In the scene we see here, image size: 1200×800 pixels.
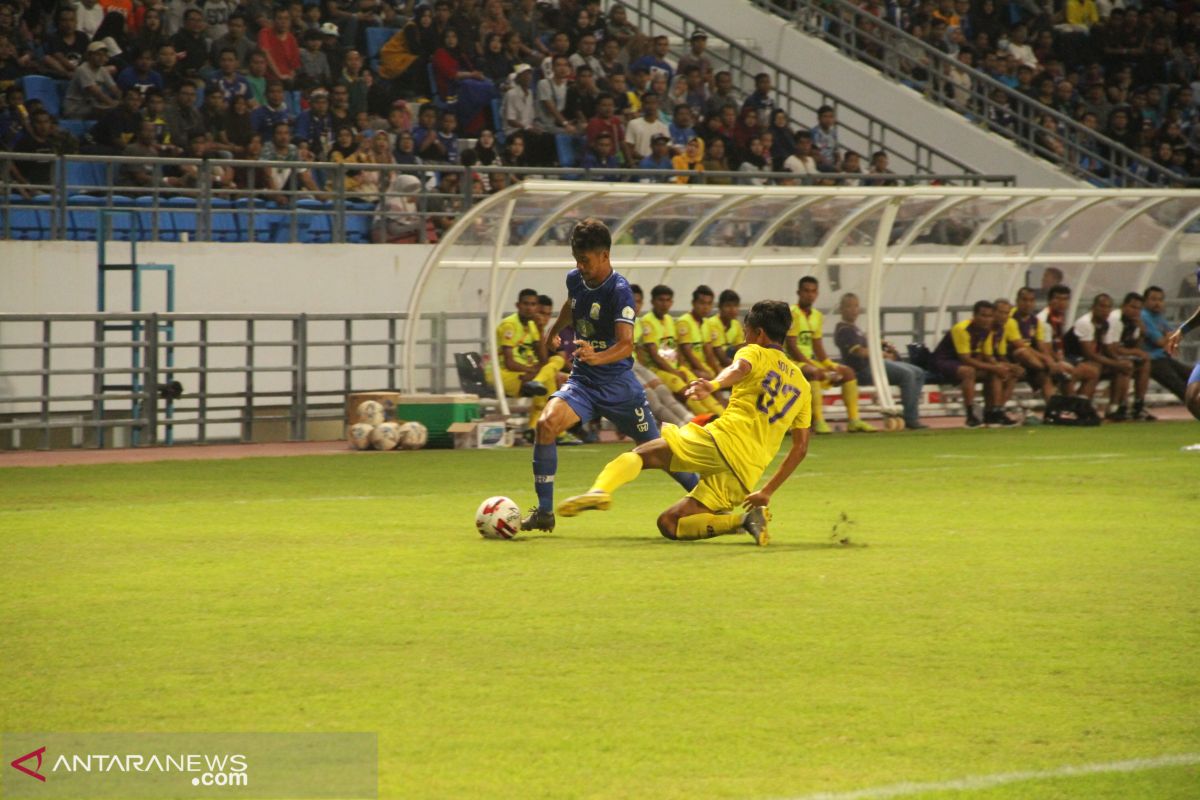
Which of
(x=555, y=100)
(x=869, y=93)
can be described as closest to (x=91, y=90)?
(x=555, y=100)

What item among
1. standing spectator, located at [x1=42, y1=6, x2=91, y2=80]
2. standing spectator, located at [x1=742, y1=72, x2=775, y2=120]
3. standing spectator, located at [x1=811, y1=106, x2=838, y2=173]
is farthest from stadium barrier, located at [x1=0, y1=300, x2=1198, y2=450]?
standing spectator, located at [x1=742, y1=72, x2=775, y2=120]

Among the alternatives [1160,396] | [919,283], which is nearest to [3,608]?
[919,283]

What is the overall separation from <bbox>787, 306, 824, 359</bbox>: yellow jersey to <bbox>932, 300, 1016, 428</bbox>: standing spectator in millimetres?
2025

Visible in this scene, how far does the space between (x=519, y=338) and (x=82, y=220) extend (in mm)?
5331

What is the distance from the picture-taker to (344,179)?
2077 cm

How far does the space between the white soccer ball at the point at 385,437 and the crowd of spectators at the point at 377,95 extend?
3499 millimetres

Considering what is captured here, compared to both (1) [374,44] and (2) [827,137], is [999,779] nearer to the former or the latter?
(1) [374,44]

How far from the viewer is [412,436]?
1805cm

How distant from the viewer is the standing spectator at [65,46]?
67.9 ft

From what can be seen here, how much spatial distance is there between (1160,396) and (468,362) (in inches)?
407

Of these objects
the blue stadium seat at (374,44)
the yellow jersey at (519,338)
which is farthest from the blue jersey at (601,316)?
the blue stadium seat at (374,44)

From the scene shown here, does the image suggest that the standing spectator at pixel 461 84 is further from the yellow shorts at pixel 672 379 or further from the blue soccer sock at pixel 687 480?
the blue soccer sock at pixel 687 480

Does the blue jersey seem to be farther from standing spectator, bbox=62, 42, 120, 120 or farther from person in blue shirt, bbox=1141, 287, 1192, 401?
person in blue shirt, bbox=1141, 287, 1192, 401

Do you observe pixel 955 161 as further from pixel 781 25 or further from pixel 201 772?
pixel 201 772
